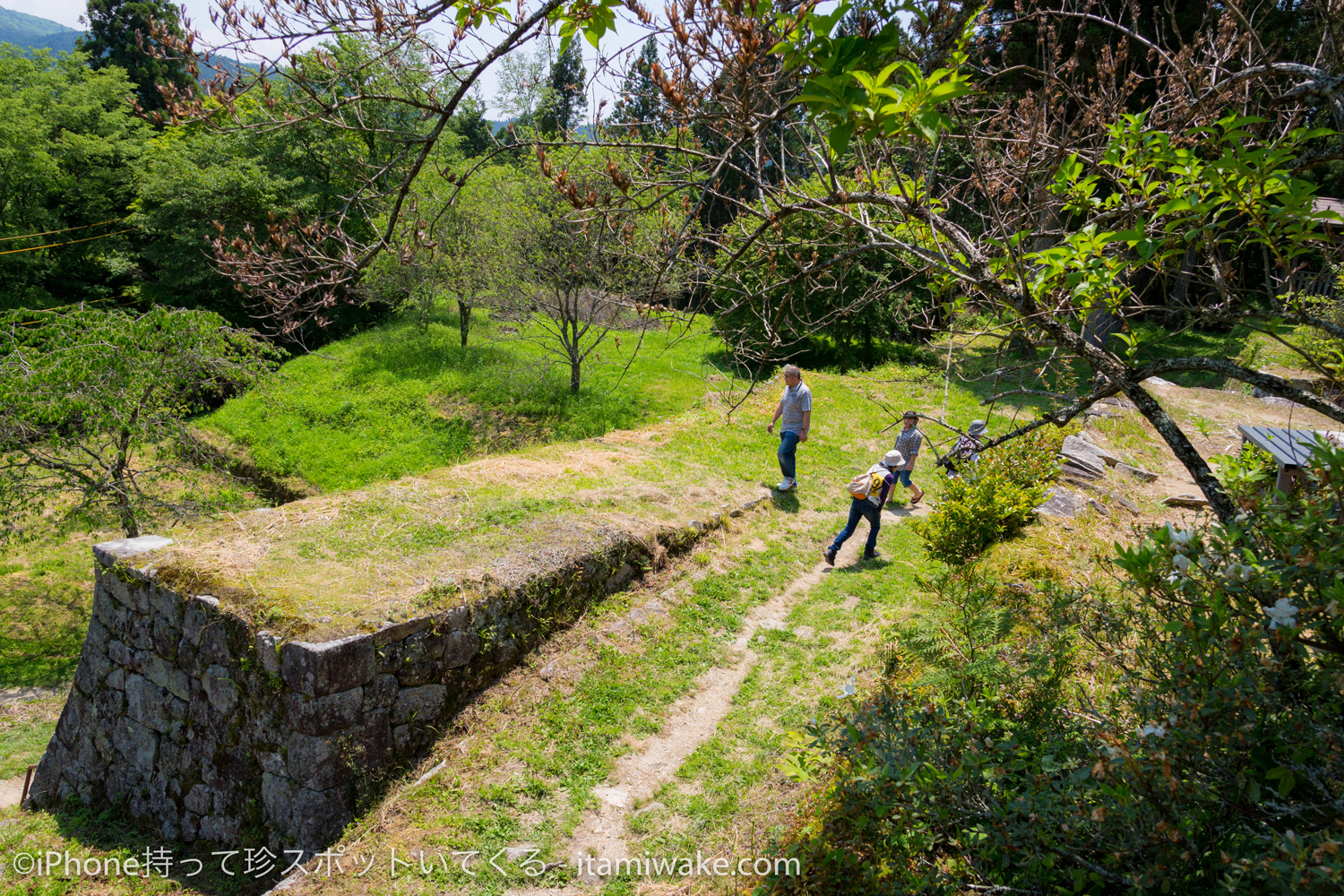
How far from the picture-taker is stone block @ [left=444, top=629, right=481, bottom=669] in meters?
5.04

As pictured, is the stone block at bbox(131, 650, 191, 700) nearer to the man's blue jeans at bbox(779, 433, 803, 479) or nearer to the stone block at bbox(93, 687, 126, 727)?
the stone block at bbox(93, 687, 126, 727)

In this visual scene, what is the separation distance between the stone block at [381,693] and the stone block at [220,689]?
→ 3.89 ft

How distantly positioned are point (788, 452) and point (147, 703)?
23.2 feet

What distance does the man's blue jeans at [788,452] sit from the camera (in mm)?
8883

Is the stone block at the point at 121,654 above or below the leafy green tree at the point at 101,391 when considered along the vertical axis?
below

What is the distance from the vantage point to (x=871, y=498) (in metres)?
7.01

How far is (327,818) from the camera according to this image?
4578 mm

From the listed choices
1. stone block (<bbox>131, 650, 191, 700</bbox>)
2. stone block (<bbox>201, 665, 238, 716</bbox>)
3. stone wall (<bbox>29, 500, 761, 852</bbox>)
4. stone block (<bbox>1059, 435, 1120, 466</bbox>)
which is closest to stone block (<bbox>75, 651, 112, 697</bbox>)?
stone wall (<bbox>29, 500, 761, 852</bbox>)

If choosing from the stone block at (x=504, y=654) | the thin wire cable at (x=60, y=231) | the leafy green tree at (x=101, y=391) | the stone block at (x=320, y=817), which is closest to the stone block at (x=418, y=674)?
the stone block at (x=504, y=654)

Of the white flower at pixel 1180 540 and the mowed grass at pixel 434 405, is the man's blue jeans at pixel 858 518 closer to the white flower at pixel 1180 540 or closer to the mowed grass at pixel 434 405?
the white flower at pixel 1180 540

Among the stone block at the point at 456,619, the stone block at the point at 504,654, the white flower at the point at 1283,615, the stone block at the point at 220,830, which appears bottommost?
the stone block at the point at 220,830

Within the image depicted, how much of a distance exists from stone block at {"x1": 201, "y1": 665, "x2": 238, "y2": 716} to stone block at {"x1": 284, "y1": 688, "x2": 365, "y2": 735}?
80 cm

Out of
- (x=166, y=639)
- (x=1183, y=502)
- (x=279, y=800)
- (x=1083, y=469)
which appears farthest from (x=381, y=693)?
(x=1183, y=502)

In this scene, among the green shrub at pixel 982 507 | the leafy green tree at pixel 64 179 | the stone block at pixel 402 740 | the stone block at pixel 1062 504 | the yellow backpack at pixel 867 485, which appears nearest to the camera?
the stone block at pixel 402 740
